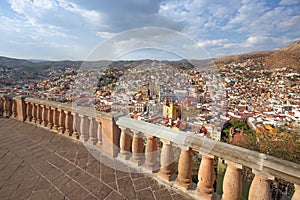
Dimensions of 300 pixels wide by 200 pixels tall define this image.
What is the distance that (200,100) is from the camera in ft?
11.4

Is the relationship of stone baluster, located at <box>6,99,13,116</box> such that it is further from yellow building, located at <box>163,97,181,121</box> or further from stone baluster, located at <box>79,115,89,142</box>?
yellow building, located at <box>163,97,181,121</box>

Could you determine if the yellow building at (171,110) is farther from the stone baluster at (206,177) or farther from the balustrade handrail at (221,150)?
the stone baluster at (206,177)

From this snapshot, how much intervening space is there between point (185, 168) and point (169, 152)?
0.29 m

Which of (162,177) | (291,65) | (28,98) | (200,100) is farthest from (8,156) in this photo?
(291,65)

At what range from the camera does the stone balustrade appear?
1543 millimetres

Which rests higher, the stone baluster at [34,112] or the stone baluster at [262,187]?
the stone baluster at [262,187]

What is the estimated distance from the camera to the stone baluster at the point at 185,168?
2.13 m

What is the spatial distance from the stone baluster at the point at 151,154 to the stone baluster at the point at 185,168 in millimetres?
451

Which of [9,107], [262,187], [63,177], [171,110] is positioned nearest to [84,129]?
[63,177]

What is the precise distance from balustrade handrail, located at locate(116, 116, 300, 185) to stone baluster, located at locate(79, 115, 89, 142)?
1.27m

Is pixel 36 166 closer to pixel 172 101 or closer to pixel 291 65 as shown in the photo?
pixel 172 101

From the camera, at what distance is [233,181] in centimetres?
177

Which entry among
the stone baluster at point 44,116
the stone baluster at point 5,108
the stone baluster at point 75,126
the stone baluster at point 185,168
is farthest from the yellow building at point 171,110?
the stone baluster at point 5,108

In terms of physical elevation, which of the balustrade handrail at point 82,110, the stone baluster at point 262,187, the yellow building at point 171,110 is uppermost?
the yellow building at point 171,110
